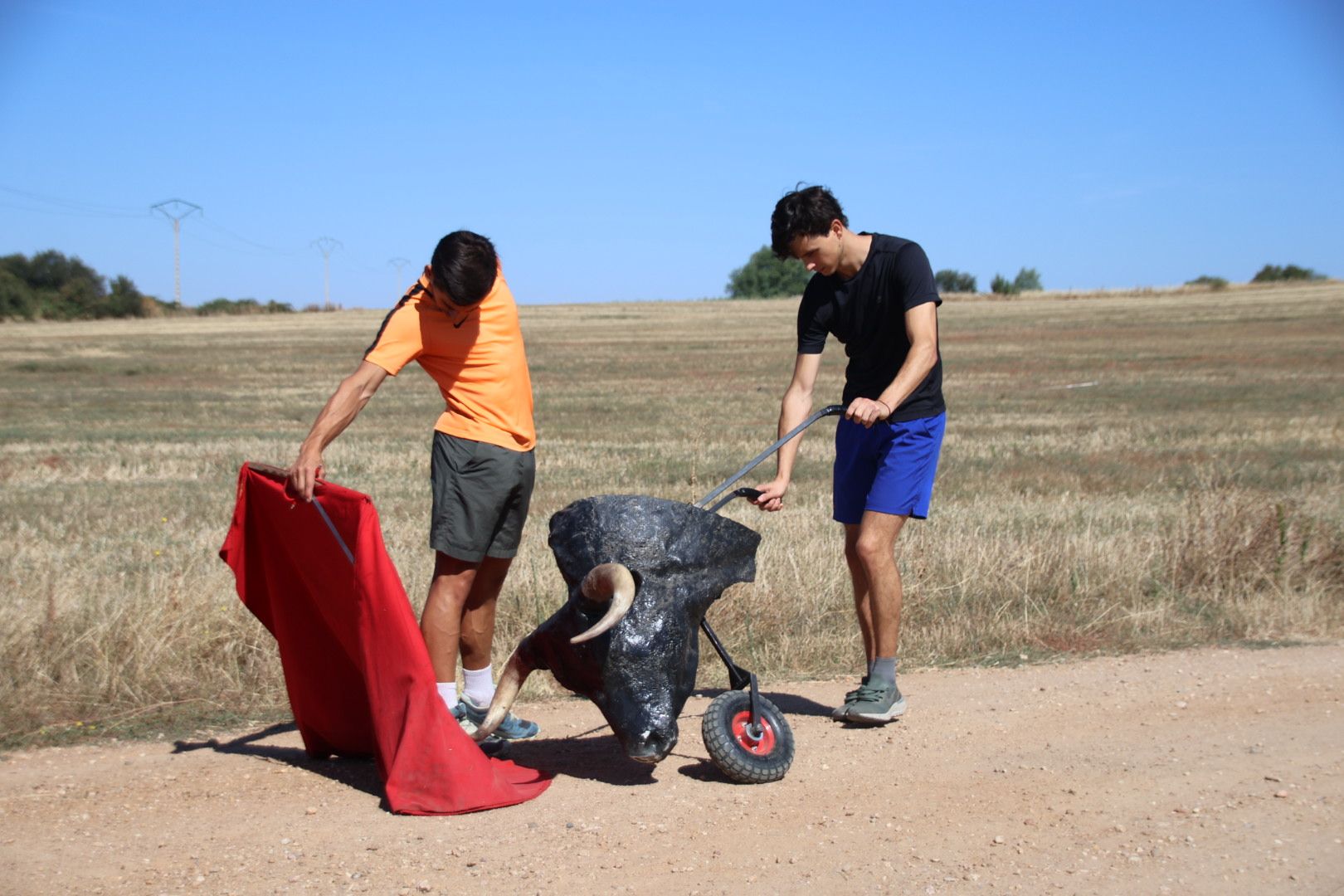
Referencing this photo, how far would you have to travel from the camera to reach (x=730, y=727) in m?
4.55

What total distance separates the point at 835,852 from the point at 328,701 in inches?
81.8

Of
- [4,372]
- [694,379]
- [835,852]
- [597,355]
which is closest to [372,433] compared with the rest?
[694,379]

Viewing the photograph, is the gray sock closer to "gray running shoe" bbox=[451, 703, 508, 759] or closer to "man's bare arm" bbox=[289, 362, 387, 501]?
"gray running shoe" bbox=[451, 703, 508, 759]

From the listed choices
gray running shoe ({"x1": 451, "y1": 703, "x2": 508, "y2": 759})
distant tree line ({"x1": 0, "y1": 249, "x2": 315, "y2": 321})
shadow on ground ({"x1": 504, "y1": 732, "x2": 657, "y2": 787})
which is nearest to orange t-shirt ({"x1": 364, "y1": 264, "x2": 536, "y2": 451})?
gray running shoe ({"x1": 451, "y1": 703, "x2": 508, "y2": 759})

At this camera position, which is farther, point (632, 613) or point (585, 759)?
point (585, 759)

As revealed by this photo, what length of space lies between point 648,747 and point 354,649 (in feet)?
3.95

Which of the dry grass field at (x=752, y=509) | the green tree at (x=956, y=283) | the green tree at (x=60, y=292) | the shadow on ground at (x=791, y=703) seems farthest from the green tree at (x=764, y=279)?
the shadow on ground at (x=791, y=703)

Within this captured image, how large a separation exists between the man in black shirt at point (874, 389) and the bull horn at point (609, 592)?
1.06 meters

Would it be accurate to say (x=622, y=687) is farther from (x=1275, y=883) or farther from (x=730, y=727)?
(x=1275, y=883)

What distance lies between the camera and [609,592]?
4.16 m

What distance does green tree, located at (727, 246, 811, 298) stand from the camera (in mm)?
113500

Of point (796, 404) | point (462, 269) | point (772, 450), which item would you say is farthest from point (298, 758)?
point (796, 404)

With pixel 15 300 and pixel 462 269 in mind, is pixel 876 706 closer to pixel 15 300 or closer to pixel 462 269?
pixel 462 269

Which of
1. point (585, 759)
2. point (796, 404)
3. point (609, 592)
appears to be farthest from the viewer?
point (796, 404)
